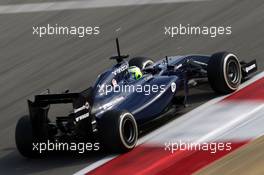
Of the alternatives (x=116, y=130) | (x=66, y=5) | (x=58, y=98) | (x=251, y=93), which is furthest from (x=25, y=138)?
(x=66, y=5)

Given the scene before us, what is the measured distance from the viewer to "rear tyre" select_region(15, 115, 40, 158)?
438 inches

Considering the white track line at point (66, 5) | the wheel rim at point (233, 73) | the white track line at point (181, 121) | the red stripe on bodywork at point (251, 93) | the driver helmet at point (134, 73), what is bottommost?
the white track line at point (181, 121)

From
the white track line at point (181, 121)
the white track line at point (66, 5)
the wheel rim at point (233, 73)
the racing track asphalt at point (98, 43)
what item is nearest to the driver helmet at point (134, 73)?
the white track line at point (181, 121)

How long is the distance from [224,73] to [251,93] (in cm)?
60

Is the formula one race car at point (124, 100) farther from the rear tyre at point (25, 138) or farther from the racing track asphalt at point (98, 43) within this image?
the racing track asphalt at point (98, 43)

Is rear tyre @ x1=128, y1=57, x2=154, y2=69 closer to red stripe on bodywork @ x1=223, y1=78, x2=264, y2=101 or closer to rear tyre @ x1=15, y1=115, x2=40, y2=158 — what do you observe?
red stripe on bodywork @ x1=223, y1=78, x2=264, y2=101

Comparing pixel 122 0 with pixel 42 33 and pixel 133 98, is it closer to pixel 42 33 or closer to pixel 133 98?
pixel 42 33

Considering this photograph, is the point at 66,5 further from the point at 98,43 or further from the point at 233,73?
the point at 233,73

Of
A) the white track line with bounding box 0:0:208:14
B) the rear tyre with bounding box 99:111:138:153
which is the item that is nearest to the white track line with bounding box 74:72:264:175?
the rear tyre with bounding box 99:111:138:153

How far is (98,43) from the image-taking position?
1731 centimetres

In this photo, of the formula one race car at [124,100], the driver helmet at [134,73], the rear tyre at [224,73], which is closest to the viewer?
the formula one race car at [124,100]

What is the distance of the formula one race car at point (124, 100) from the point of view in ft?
35.0

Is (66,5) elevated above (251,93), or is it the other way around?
(66,5)

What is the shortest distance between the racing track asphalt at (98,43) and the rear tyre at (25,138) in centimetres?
138
